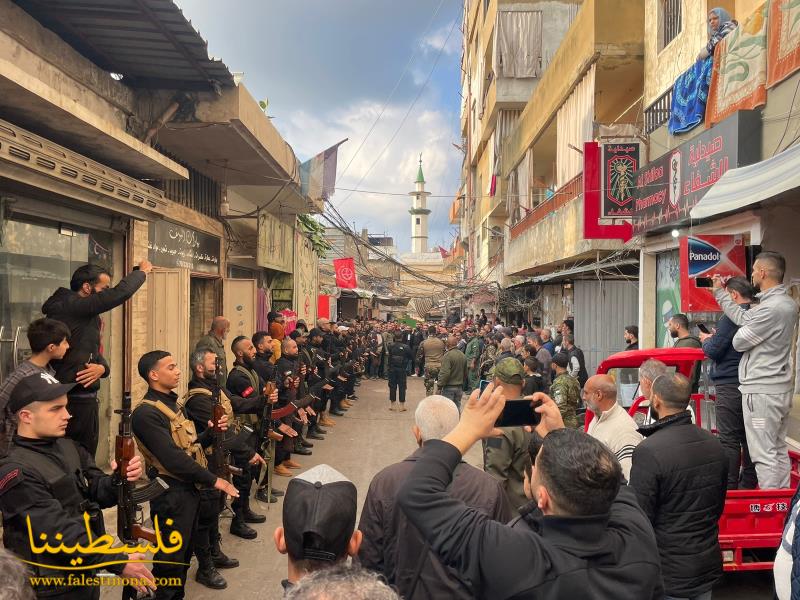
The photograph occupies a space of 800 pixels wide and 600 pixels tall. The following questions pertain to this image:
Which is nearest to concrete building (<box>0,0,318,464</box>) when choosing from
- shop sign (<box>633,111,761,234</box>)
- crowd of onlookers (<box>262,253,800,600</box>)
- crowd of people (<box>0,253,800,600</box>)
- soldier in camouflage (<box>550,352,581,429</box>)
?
crowd of people (<box>0,253,800,600</box>)

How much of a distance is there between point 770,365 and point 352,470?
5.31 metres

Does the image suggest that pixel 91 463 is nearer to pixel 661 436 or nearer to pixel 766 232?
pixel 661 436

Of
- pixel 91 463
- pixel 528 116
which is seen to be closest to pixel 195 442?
pixel 91 463

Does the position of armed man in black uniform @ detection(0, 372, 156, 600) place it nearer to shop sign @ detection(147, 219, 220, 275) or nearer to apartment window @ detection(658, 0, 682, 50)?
shop sign @ detection(147, 219, 220, 275)

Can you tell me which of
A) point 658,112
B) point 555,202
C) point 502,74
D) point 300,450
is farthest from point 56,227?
point 502,74

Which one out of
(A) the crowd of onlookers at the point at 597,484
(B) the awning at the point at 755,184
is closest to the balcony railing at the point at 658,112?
(B) the awning at the point at 755,184

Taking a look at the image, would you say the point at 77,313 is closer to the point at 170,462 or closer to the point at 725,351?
the point at 170,462

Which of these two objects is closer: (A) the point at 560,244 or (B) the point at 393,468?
(B) the point at 393,468

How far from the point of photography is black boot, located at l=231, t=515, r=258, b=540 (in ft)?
18.1

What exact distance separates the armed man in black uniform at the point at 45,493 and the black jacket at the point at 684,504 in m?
2.64

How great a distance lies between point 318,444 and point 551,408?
800 centimetres

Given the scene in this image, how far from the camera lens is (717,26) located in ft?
22.8

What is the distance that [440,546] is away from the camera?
5.36ft

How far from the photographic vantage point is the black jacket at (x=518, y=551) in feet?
5.30
